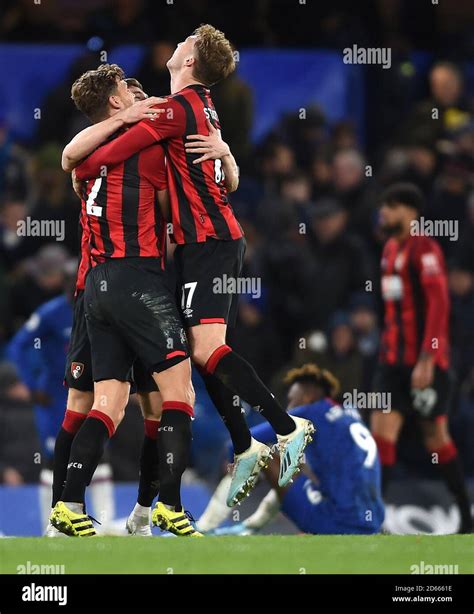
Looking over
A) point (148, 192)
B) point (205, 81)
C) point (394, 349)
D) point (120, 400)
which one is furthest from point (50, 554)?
point (394, 349)

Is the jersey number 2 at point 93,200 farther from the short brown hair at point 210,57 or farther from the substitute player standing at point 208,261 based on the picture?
the short brown hair at point 210,57

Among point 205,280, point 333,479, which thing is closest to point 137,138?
point 205,280

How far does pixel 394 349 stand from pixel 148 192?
397 cm

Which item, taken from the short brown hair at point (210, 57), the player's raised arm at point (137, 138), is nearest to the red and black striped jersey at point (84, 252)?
the player's raised arm at point (137, 138)

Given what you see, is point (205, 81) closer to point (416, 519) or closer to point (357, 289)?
point (416, 519)

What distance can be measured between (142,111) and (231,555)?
194 cm

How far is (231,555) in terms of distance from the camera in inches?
229

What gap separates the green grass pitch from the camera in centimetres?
569

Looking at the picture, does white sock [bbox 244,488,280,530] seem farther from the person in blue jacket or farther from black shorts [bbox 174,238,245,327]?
black shorts [bbox 174,238,245,327]

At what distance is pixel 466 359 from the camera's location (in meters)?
11.6

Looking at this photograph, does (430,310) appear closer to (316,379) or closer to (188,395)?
(316,379)

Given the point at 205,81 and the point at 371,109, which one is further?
the point at 371,109

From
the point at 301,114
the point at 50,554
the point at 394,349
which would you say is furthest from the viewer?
the point at 301,114

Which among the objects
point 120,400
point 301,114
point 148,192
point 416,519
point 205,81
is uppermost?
point 301,114
